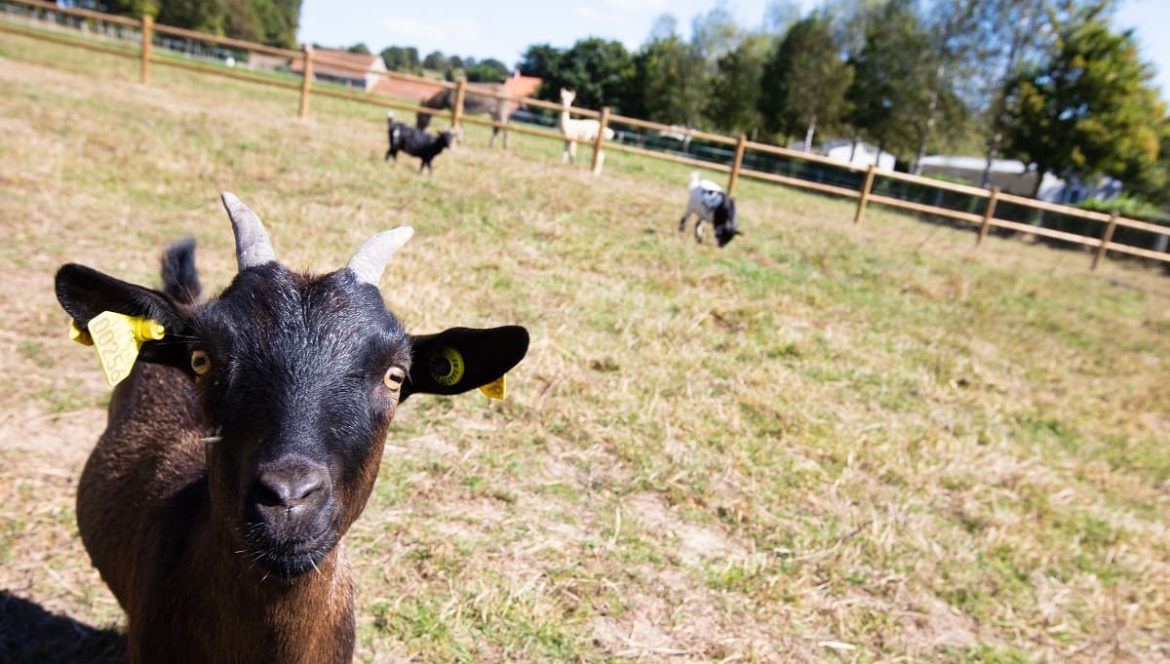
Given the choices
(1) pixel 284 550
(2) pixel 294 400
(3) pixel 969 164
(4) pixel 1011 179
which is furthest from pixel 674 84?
(1) pixel 284 550

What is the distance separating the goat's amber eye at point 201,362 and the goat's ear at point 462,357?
1.90ft

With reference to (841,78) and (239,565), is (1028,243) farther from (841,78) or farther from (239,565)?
(239,565)

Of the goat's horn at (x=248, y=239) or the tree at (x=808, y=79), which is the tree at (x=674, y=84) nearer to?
the tree at (x=808, y=79)

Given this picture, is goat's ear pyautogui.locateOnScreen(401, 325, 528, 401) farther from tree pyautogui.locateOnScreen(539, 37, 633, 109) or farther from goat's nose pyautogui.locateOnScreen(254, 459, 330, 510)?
tree pyautogui.locateOnScreen(539, 37, 633, 109)

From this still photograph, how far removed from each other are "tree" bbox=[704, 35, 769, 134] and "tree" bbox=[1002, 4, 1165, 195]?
18.3 meters

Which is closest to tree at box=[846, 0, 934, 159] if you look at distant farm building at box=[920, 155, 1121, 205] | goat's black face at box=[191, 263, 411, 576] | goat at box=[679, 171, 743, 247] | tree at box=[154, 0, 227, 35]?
distant farm building at box=[920, 155, 1121, 205]

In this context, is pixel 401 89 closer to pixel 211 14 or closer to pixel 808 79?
pixel 211 14

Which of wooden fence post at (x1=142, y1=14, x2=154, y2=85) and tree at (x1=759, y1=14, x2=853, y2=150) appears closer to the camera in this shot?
wooden fence post at (x1=142, y1=14, x2=154, y2=85)

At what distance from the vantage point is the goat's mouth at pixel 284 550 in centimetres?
178

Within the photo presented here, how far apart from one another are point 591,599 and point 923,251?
1370 cm

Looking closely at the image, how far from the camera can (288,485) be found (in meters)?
1.71

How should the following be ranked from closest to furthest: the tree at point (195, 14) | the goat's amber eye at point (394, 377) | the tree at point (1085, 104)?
1. the goat's amber eye at point (394, 377)
2. the tree at point (1085, 104)
3. the tree at point (195, 14)

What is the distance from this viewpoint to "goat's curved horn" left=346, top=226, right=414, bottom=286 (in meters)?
2.40

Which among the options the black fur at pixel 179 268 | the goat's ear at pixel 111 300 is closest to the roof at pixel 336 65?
the black fur at pixel 179 268
